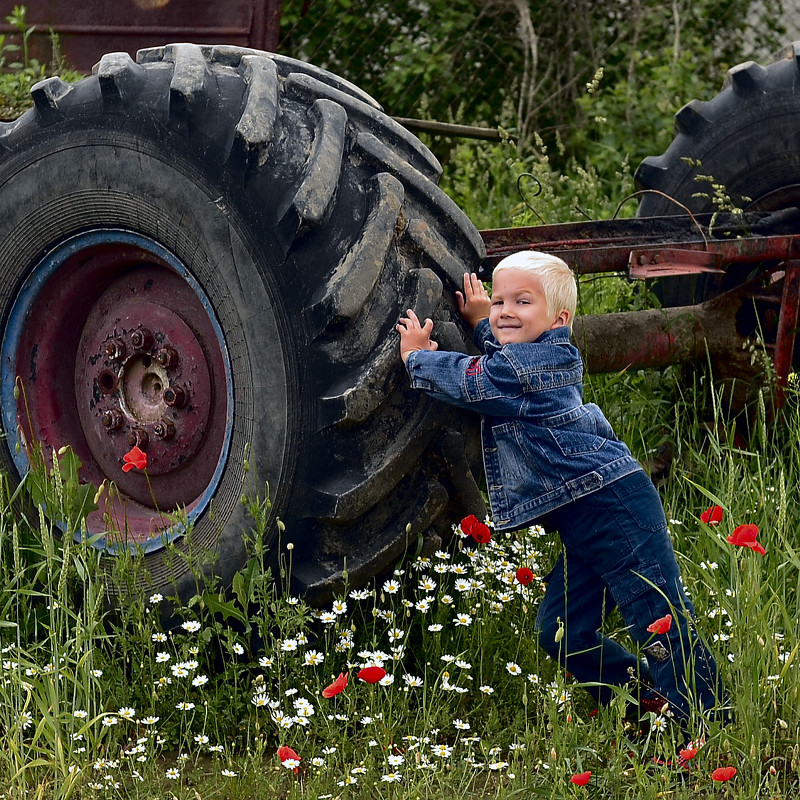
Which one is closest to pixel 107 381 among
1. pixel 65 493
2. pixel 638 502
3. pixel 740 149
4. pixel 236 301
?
pixel 65 493

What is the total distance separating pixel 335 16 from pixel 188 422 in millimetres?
5238

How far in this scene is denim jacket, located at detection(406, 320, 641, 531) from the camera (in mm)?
2367

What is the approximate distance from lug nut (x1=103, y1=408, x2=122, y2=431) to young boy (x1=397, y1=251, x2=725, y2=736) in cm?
81

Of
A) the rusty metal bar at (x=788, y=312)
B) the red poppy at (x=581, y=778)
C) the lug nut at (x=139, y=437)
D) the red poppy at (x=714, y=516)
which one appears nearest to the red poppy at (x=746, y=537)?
the red poppy at (x=714, y=516)

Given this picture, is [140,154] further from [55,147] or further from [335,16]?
[335,16]

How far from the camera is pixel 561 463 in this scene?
7.90 feet

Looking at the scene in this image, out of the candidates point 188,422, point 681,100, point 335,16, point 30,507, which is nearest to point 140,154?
point 188,422

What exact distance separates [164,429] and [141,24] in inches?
76.7

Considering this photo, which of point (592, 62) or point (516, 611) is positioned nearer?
point (516, 611)

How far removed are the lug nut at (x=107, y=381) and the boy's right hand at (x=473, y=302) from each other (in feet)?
2.87

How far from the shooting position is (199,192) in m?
2.47

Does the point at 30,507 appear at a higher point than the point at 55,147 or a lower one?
lower

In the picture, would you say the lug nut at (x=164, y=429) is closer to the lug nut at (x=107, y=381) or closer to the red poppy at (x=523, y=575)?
the lug nut at (x=107, y=381)

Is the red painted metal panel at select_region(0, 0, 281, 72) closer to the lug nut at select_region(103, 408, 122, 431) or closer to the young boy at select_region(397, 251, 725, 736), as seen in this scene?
the lug nut at select_region(103, 408, 122, 431)
